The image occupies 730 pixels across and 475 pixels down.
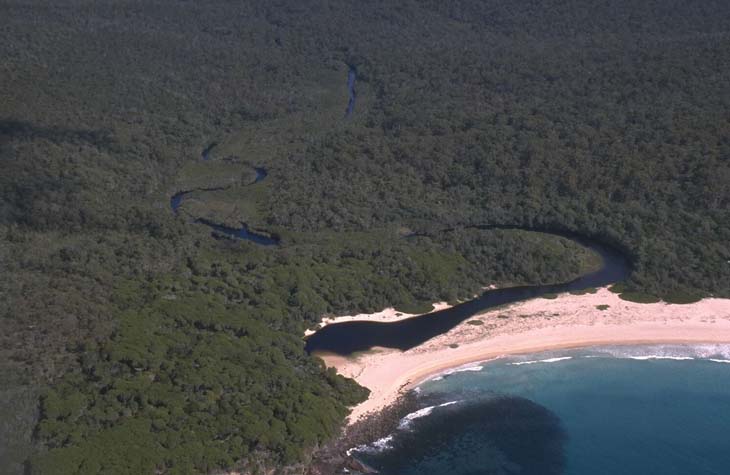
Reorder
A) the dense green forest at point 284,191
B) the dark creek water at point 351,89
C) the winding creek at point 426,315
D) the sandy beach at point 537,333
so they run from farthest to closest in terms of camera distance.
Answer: the dark creek water at point 351,89 < the winding creek at point 426,315 < the sandy beach at point 537,333 < the dense green forest at point 284,191

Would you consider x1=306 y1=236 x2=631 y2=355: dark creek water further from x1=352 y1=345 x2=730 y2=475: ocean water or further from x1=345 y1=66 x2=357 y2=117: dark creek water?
x1=345 y1=66 x2=357 y2=117: dark creek water

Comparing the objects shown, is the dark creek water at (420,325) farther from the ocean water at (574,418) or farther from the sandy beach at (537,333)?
the ocean water at (574,418)

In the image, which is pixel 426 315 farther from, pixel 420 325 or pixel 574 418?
pixel 574 418

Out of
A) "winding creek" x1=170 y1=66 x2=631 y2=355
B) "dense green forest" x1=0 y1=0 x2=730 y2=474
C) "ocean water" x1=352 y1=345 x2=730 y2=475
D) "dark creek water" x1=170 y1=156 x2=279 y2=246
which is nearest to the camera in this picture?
"ocean water" x1=352 y1=345 x2=730 y2=475

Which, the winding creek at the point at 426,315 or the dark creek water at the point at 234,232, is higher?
the winding creek at the point at 426,315

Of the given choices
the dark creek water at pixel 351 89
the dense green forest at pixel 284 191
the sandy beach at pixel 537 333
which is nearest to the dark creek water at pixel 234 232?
the dense green forest at pixel 284 191

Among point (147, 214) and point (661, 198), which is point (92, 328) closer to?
point (147, 214)

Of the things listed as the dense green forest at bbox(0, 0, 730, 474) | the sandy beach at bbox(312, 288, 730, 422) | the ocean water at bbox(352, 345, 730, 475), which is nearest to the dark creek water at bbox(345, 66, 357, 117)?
the dense green forest at bbox(0, 0, 730, 474)
